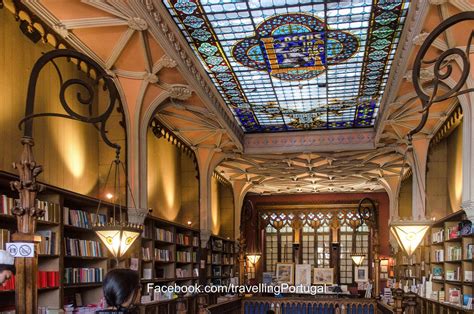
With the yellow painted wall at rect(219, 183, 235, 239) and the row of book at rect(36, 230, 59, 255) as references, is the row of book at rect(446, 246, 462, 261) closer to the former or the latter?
the row of book at rect(36, 230, 59, 255)

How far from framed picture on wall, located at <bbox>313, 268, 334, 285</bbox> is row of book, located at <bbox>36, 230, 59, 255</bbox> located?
17.2 metres

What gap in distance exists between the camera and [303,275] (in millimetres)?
21656

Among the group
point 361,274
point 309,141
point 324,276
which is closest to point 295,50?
point 309,141

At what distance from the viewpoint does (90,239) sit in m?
8.38

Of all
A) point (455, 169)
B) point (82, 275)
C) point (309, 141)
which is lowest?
point (82, 275)

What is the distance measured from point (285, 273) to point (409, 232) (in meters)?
16.0

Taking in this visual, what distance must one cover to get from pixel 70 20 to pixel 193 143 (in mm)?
7255

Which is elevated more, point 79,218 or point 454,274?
point 79,218

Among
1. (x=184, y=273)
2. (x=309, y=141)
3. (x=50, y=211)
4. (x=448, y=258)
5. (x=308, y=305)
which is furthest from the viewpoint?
(x=309, y=141)

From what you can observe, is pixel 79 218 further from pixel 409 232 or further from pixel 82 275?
pixel 409 232

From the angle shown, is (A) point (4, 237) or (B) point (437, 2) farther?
(B) point (437, 2)

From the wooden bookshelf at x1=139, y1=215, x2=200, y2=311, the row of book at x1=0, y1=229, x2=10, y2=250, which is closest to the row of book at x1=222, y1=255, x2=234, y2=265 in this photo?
the wooden bookshelf at x1=139, y1=215, x2=200, y2=311

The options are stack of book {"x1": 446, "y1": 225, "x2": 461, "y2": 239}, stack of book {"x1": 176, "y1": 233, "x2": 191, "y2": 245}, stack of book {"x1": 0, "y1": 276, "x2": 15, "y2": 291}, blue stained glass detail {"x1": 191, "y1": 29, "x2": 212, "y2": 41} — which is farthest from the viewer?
stack of book {"x1": 176, "y1": 233, "x2": 191, "y2": 245}

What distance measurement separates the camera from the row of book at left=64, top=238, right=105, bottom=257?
737 centimetres
